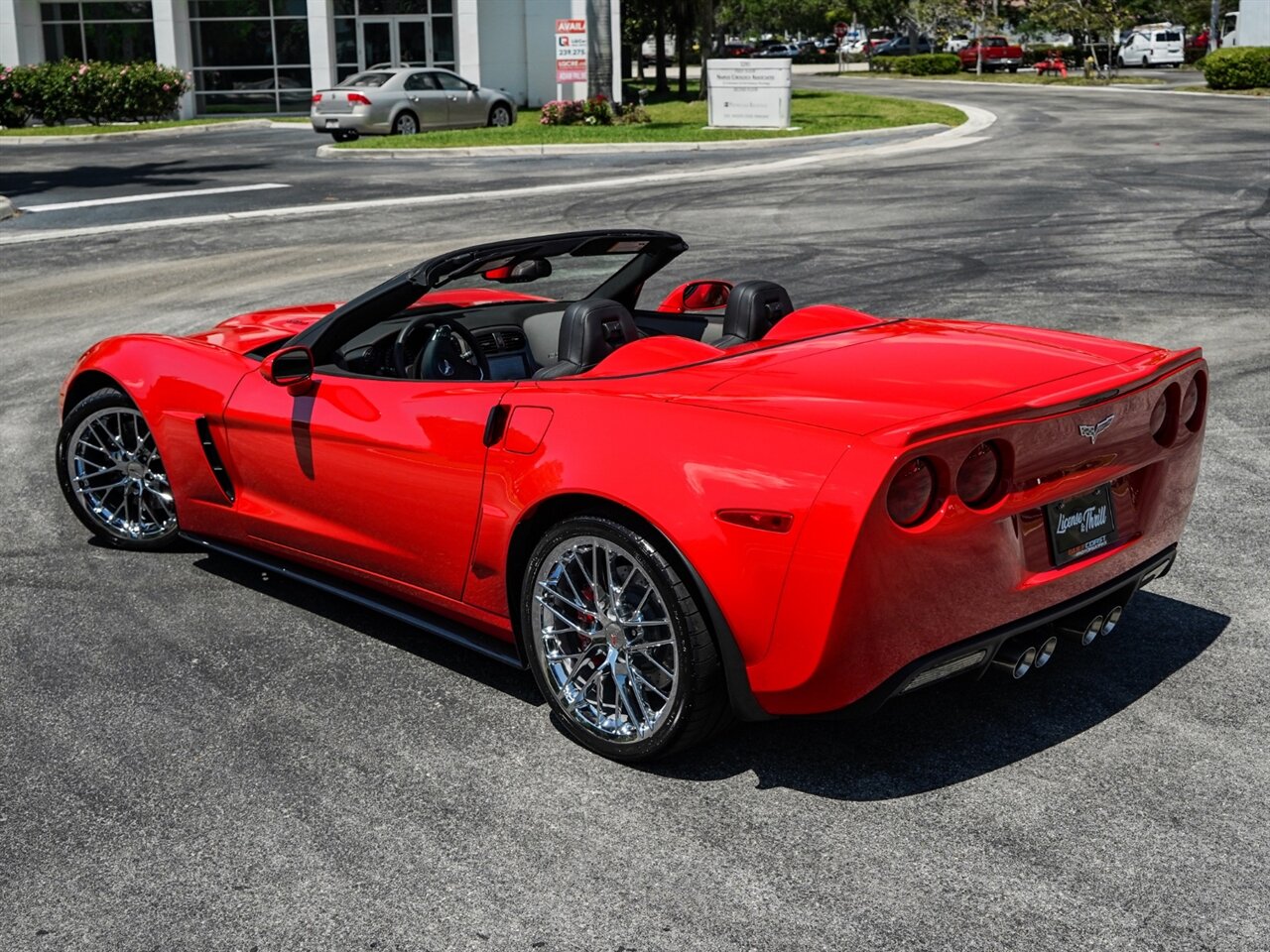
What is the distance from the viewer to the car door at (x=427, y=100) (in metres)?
32.0

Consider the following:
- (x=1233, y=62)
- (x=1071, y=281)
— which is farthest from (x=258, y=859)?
(x=1233, y=62)

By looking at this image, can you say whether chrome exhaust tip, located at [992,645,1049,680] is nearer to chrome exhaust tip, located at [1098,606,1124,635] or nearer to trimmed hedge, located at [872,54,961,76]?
chrome exhaust tip, located at [1098,606,1124,635]

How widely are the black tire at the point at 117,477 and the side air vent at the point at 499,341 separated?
1.48 meters

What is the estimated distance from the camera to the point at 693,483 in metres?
3.81

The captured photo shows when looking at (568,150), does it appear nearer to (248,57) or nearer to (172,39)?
Result: (172,39)

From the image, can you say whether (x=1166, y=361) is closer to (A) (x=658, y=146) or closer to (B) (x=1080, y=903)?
(B) (x=1080, y=903)

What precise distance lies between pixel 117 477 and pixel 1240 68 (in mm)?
43873

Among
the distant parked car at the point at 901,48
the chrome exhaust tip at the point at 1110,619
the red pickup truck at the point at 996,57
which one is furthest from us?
the distant parked car at the point at 901,48

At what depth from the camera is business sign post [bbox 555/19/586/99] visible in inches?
1231

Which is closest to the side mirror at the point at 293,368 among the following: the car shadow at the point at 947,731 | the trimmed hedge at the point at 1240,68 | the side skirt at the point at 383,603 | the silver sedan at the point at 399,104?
the side skirt at the point at 383,603

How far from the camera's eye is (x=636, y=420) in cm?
402

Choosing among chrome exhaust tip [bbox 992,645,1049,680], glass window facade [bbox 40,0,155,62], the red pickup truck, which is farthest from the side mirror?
the red pickup truck

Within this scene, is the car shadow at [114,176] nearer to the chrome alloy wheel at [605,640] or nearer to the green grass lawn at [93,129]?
the green grass lawn at [93,129]

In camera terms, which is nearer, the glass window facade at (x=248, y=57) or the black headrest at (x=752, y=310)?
the black headrest at (x=752, y=310)
